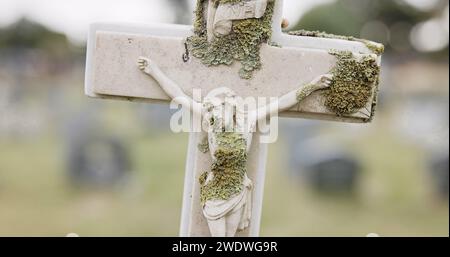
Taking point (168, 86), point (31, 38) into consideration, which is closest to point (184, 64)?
point (168, 86)

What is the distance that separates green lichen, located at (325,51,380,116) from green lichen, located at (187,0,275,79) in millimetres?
497

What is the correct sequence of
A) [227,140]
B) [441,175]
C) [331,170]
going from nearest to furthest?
1. [227,140]
2. [441,175]
3. [331,170]

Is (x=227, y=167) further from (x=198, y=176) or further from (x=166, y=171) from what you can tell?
(x=166, y=171)

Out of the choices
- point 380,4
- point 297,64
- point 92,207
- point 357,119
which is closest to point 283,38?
point 297,64

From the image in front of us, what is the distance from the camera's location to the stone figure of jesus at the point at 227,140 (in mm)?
4488

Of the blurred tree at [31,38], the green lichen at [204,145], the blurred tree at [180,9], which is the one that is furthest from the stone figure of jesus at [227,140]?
the blurred tree at [180,9]

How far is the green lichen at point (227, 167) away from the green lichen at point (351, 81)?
0.72 meters

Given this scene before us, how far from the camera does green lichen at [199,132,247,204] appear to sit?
4.46m

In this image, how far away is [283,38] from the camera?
4.77 metres

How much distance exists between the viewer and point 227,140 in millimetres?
4469

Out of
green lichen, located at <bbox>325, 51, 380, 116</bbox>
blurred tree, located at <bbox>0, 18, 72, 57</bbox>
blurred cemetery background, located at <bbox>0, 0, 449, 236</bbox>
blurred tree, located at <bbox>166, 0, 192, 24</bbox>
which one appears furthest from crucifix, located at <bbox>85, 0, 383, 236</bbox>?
blurred tree, located at <bbox>166, 0, 192, 24</bbox>

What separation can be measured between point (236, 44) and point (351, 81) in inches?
31.7

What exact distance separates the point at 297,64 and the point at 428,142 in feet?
34.2

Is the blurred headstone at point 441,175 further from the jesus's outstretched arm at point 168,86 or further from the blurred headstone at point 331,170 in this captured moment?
the jesus's outstretched arm at point 168,86
